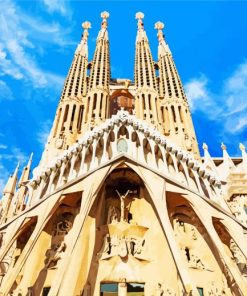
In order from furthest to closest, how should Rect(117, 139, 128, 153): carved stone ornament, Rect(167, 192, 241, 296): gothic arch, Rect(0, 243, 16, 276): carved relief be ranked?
Rect(117, 139, 128, 153): carved stone ornament
Rect(0, 243, 16, 276): carved relief
Rect(167, 192, 241, 296): gothic arch

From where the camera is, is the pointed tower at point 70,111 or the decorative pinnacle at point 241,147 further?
the decorative pinnacle at point 241,147

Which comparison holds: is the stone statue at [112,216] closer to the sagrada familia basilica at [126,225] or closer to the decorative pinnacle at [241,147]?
the sagrada familia basilica at [126,225]

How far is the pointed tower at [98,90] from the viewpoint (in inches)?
825

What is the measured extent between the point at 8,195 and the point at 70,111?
765 centimetres

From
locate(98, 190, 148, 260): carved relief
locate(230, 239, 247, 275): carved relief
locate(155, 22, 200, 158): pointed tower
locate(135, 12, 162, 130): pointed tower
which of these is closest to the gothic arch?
locate(230, 239, 247, 275): carved relief

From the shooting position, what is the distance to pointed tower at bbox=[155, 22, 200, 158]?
19.8 m

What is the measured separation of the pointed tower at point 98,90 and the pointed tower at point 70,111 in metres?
0.86

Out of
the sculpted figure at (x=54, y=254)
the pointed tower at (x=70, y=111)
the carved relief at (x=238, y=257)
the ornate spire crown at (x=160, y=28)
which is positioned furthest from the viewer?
the ornate spire crown at (x=160, y=28)

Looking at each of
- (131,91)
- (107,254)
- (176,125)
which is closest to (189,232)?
(107,254)

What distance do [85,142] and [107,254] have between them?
5.81 meters

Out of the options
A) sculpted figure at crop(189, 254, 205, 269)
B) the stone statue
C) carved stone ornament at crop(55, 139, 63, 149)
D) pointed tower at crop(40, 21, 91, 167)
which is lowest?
sculpted figure at crop(189, 254, 205, 269)

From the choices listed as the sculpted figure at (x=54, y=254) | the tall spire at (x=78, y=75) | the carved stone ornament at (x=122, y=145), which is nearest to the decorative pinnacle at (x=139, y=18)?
the tall spire at (x=78, y=75)

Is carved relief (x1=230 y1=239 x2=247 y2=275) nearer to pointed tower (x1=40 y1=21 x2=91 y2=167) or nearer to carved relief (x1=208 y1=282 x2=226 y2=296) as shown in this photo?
carved relief (x1=208 y1=282 x2=226 y2=296)

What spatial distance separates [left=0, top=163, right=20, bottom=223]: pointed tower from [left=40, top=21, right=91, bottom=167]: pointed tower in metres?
3.43
